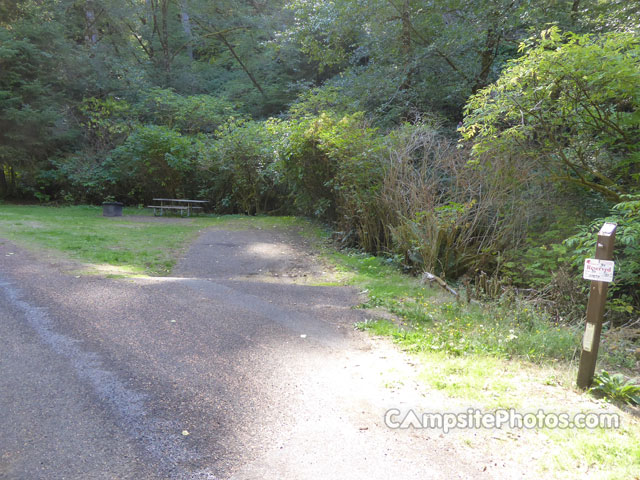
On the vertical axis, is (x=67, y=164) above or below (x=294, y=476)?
above

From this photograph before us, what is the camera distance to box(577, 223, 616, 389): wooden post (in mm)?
3330

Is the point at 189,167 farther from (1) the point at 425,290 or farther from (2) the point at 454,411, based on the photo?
(2) the point at 454,411

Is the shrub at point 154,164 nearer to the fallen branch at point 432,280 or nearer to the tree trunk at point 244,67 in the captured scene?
the tree trunk at point 244,67

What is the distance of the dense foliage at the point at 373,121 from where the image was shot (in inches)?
257

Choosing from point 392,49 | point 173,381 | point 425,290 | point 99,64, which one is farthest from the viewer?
point 99,64

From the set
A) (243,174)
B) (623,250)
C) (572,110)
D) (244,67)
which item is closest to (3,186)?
(243,174)

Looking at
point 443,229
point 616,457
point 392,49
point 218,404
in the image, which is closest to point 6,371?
point 218,404

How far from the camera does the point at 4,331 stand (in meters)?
4.23

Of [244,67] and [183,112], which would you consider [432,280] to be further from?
[244,67]

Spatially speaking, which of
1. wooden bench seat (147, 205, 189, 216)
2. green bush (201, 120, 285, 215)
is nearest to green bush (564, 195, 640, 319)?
green bush (201, 120, 285, 215)

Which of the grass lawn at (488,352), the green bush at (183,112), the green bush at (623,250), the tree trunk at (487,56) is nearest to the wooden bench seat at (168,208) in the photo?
the green bush at (183,112)

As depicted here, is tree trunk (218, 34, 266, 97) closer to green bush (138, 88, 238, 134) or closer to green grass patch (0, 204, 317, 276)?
green bush (138, 88, 238, 134)

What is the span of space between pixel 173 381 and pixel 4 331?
2.07 meters

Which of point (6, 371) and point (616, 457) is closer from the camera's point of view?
point (616, 457)
